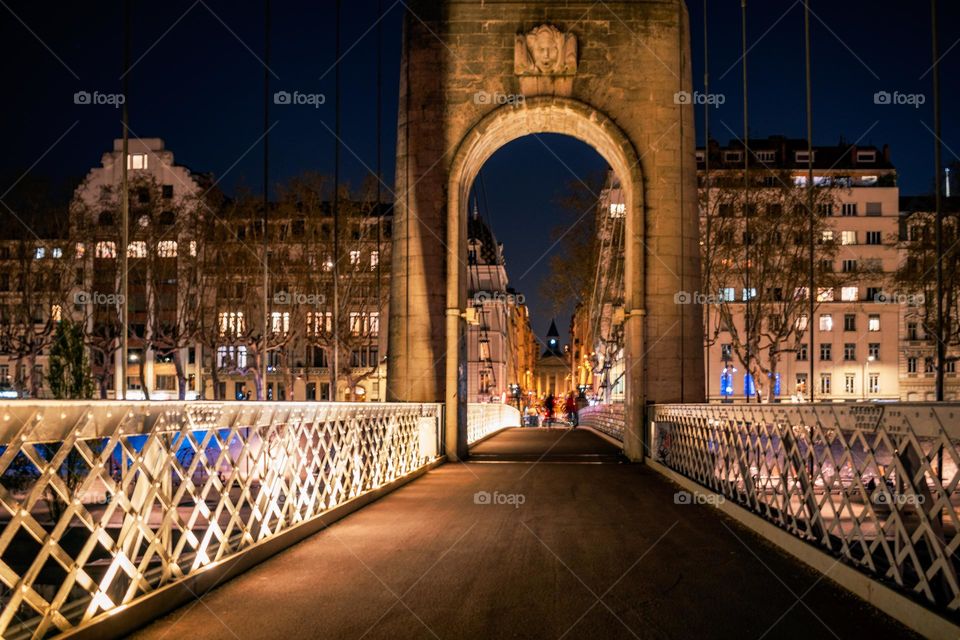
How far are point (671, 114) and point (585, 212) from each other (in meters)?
31.3

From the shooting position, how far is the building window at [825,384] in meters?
70.7

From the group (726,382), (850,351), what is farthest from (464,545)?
(850,351)

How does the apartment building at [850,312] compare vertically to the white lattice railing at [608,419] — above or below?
above

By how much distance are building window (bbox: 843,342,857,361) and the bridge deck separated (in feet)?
209

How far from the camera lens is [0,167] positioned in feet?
140

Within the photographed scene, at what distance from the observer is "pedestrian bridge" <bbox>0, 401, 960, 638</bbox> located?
5.77 meters

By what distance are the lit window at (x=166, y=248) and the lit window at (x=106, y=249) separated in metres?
1.97

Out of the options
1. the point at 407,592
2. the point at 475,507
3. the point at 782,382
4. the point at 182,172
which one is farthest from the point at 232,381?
the point at 407,592

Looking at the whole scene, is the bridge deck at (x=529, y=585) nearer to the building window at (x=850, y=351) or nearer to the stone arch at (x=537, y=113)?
the stone arch at (x=537, y=113)

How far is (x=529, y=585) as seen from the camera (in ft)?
24.9

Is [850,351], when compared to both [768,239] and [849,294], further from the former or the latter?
[768,239]
